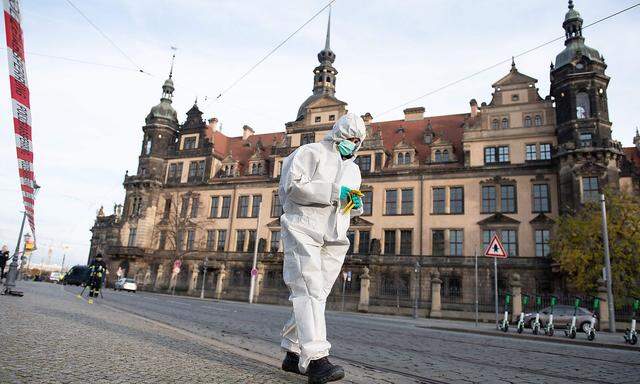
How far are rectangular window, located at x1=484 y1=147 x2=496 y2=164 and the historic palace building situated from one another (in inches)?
3.0

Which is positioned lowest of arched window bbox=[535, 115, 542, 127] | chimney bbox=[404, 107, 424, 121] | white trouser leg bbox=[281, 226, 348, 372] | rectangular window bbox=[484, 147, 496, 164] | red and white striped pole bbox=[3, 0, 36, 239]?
white trouser leg bbox=[281, 226, 348, 372]

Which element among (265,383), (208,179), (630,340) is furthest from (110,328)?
(208,179)

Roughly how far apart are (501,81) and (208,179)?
93.7 ft

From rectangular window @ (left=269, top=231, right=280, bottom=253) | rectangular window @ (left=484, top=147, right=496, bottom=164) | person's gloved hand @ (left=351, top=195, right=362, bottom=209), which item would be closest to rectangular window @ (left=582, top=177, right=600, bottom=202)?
rectangular window @ (left=484, top=147, right=496, bottom=164)

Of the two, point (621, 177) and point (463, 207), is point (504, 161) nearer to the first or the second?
point (463, 207)

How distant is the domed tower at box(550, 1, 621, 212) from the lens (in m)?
28.6

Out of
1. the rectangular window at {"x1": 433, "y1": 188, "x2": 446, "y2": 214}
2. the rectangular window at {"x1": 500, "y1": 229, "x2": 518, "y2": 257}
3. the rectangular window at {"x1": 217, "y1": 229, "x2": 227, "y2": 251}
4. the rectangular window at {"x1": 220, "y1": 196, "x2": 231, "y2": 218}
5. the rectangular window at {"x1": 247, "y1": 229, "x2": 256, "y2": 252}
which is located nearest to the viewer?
the rectangular window at {"x1": 500, "y1": 229, "x2": 518, "y2": 257}

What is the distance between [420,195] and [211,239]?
20.9 m

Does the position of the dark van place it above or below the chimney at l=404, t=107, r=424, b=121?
below

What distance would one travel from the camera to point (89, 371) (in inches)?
121

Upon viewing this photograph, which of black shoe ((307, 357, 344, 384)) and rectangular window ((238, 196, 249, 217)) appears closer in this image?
black shoe ((307, 357, 344, 384))

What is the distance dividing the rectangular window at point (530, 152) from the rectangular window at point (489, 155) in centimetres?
224

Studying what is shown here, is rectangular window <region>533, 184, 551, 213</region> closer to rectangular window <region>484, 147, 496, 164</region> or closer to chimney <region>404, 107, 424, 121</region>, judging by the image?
rectangular window <region>484, 147, 496, 164</region>

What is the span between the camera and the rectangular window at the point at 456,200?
33.8 metres
